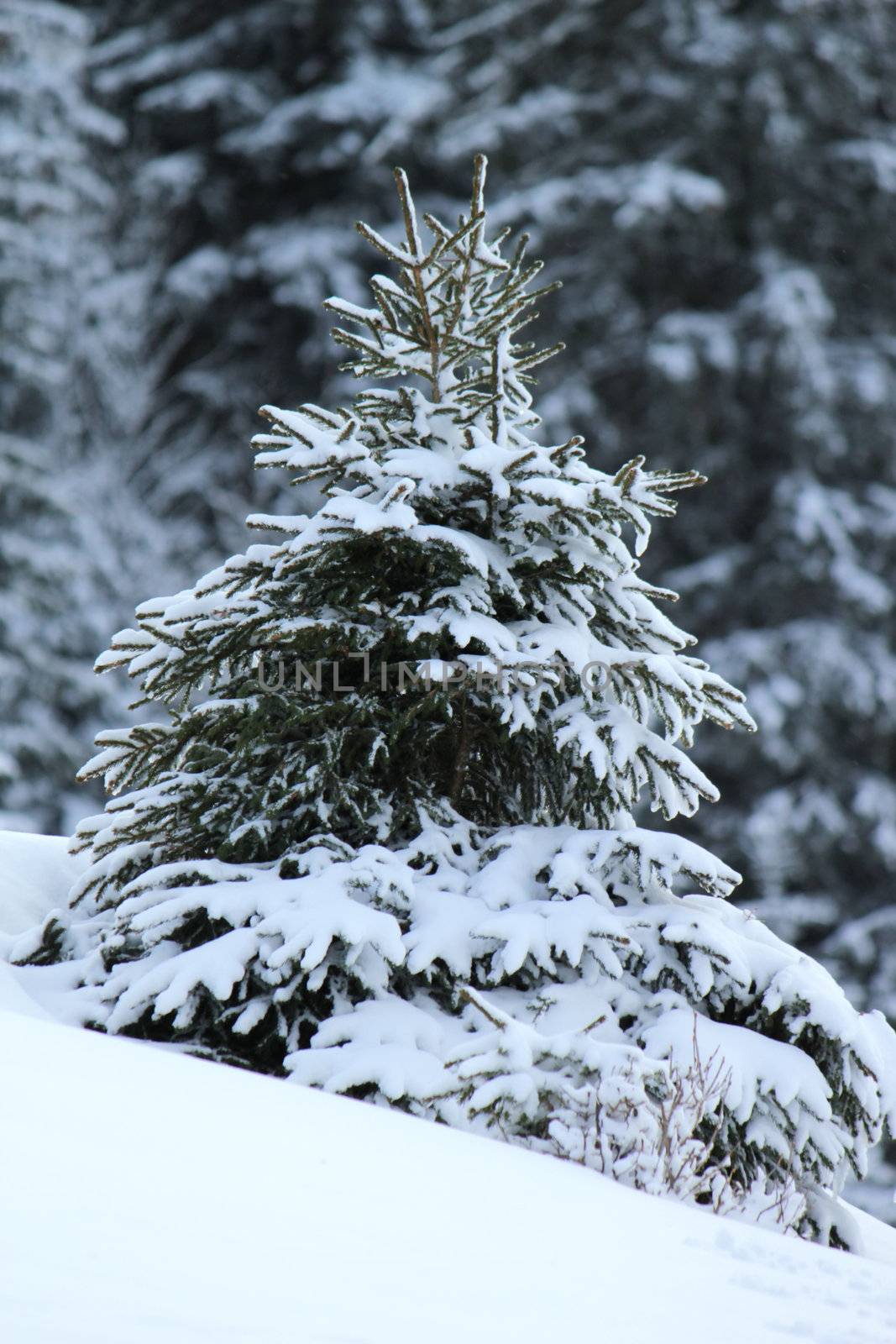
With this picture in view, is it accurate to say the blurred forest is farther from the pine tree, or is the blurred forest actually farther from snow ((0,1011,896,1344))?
snow ((0,1011,896,1344))

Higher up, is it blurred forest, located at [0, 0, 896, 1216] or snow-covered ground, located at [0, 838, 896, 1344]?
blurred forest, located at [0, 0, 896, 1216]

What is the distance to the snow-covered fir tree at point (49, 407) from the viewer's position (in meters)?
12.7

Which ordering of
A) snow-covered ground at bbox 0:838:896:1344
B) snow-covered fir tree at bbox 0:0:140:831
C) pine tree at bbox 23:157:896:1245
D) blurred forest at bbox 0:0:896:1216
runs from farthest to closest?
blurred forest at bbox 0:0:896:1216
snow-covered fir tree at bbox 0:0:140:831
pine tree at bbox 23:157:896:1245
snow-covered ground at bbox 0:838:896:1344

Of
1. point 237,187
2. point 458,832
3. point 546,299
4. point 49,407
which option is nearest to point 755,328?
point 546,299

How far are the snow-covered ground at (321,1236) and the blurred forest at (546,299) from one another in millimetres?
10501

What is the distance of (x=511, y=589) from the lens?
3322 millimetres

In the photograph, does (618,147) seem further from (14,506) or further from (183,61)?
(14,506)

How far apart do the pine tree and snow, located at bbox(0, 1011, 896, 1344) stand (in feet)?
1.44

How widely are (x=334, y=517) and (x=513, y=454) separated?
51cm

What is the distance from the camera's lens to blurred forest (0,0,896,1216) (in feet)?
42.7

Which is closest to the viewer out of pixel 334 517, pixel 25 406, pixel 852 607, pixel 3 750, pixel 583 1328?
pixel 583 1328

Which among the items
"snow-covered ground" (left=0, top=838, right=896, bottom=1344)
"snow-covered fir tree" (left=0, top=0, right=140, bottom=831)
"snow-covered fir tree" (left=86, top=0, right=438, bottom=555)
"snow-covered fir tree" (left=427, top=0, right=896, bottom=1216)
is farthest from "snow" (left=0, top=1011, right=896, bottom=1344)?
"snow-covered fir tree" (left=86, top=0, right=438, bottom=555)

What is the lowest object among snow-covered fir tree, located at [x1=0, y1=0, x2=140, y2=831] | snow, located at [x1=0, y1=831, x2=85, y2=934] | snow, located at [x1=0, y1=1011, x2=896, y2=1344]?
snow, located at [x1=0, y1=1011, x2=896, y2=1344]

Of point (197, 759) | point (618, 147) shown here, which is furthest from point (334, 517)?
point (618, 147)
